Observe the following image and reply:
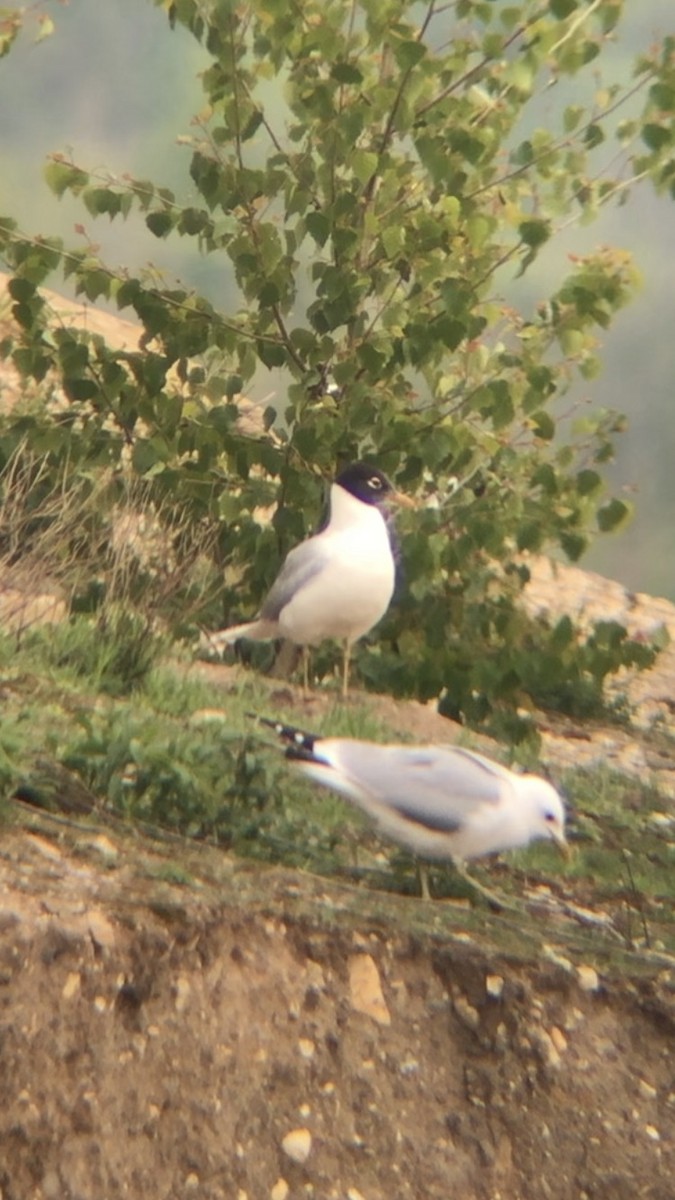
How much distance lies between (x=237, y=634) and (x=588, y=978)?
3.09 m

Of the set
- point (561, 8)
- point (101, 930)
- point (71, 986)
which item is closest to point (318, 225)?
point (561, 8)

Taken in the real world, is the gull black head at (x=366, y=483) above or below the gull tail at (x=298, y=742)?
above

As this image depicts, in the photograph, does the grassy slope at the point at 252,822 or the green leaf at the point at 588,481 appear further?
the green leaf at the point at 588,481

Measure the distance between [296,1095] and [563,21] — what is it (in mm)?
4440

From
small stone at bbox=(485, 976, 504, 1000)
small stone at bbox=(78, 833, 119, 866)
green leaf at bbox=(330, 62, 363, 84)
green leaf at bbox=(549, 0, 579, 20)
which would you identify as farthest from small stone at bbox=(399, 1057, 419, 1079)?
green leaf at bbox=(549, 0, 579, 20)

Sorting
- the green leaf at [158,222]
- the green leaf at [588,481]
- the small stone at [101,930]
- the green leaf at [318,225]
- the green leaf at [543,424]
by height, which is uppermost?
the green leaf at [318,225]

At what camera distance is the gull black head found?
273 inches

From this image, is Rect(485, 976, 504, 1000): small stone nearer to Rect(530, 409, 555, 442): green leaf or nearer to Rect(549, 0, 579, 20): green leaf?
Rect(530, 409, 555, 442): green leaf

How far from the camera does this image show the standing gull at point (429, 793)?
13.9 ft

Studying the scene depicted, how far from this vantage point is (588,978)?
13.6ft

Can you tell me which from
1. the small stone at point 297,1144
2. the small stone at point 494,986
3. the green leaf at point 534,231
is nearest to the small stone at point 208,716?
the small stone at point 494,986

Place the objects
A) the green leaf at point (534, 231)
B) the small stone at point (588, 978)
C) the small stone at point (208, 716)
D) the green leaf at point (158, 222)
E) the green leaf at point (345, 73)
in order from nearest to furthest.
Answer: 1. the small stone at point (588, 978)
2. the small stone at point (208, 716)
3. the green leaf at point (345, 73)
4. the green leaf at point (534, 231)
5. the green leaf at point (158, 222)

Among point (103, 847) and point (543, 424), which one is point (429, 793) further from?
point (543, 424)

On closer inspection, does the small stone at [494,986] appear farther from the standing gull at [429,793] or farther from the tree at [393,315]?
the tree at [393,315]
